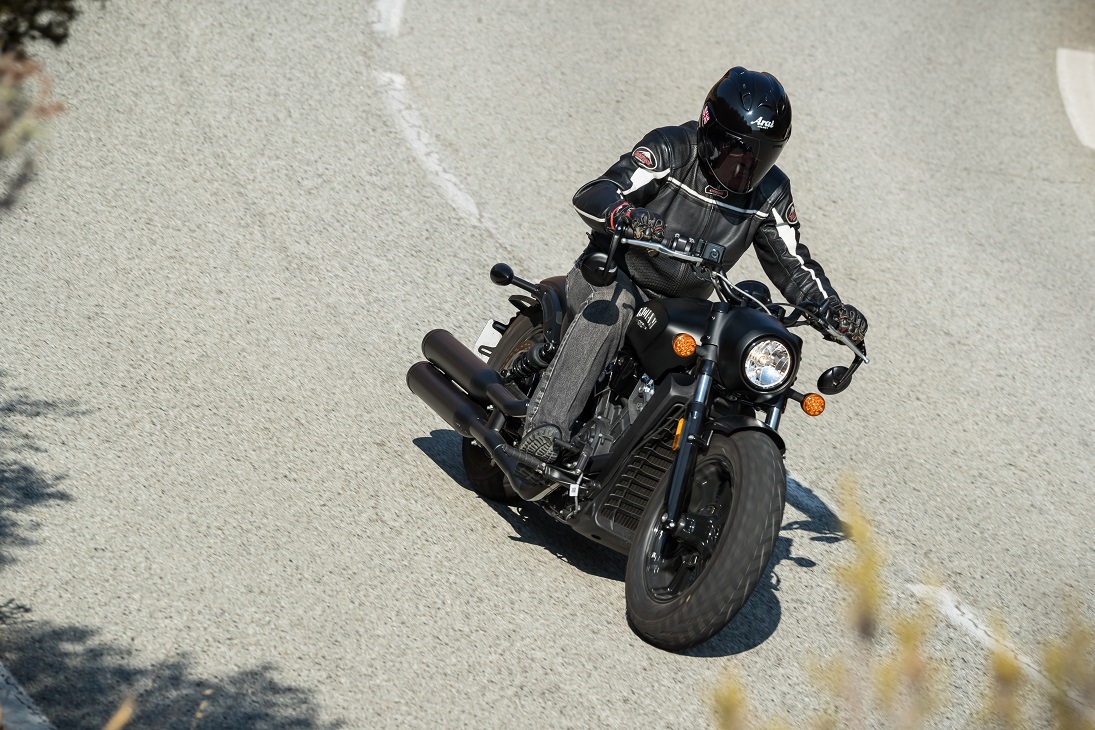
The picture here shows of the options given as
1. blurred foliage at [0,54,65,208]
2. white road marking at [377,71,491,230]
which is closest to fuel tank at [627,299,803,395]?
blurred foliage at [0,54,65,208]

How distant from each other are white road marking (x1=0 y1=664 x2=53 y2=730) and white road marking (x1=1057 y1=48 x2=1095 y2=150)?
10578 millimetres

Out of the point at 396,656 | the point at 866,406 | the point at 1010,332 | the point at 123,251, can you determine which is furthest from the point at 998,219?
the point at 396,656

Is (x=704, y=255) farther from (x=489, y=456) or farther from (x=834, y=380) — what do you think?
(x=489, y=456)

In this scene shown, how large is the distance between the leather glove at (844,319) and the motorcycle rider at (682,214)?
12 cm

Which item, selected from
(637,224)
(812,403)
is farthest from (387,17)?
(812,403)

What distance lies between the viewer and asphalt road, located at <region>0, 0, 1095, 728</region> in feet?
13.4

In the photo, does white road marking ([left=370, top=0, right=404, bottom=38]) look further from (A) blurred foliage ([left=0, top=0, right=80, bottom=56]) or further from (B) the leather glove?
(A) blurred foliage ([left=0, top=0, right=80, bottom=56])

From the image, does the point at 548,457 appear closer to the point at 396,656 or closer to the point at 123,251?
the point at 396,656

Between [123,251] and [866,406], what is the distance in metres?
4.32

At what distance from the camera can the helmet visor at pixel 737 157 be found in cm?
478

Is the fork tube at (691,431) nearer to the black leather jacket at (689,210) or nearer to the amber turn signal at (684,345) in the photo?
the amber turn signal at (684,345)

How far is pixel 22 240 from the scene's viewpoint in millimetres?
6539

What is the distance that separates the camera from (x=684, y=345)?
4488mm

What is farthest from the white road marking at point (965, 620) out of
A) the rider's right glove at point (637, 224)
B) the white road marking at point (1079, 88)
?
the white road marking at point (1079, 88)
